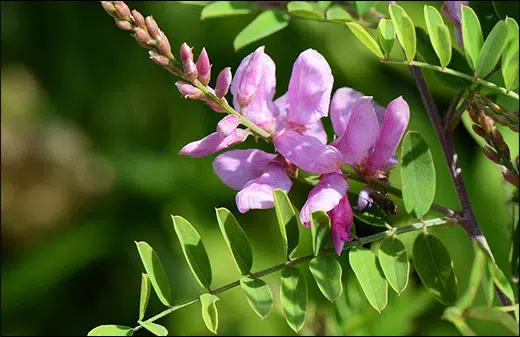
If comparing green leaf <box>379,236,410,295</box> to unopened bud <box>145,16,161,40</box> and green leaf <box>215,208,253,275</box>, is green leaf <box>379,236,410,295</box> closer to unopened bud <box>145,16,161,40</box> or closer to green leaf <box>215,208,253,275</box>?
green leaf <box>215,208,253,275</box>

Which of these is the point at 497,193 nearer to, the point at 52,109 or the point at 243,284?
the point at 243,284

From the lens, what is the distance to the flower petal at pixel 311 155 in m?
0.75

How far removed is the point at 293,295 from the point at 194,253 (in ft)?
0.35

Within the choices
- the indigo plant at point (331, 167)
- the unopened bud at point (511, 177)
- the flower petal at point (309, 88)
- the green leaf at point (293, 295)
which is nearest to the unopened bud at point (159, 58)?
the indigo plant at point (331, 167)

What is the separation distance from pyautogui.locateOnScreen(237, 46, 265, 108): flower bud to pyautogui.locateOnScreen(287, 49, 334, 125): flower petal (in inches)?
1.6

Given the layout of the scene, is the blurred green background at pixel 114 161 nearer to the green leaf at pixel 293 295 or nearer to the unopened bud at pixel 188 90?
the green leaf at pixel 293 295

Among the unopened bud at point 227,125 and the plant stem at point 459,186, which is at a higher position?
the unopened bud at point 227,125

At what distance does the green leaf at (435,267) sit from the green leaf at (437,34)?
18 centimetres

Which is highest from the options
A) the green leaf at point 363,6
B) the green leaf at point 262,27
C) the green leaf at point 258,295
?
the green leaf at point 262,27

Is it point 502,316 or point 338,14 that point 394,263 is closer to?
point 502,316

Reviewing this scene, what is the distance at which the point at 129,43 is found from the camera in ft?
6.63

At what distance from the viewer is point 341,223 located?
76 centimetres

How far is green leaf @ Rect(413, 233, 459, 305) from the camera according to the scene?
2.67ft

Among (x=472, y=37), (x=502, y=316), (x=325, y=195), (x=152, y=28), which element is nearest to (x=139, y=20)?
(x=152, y=28)
